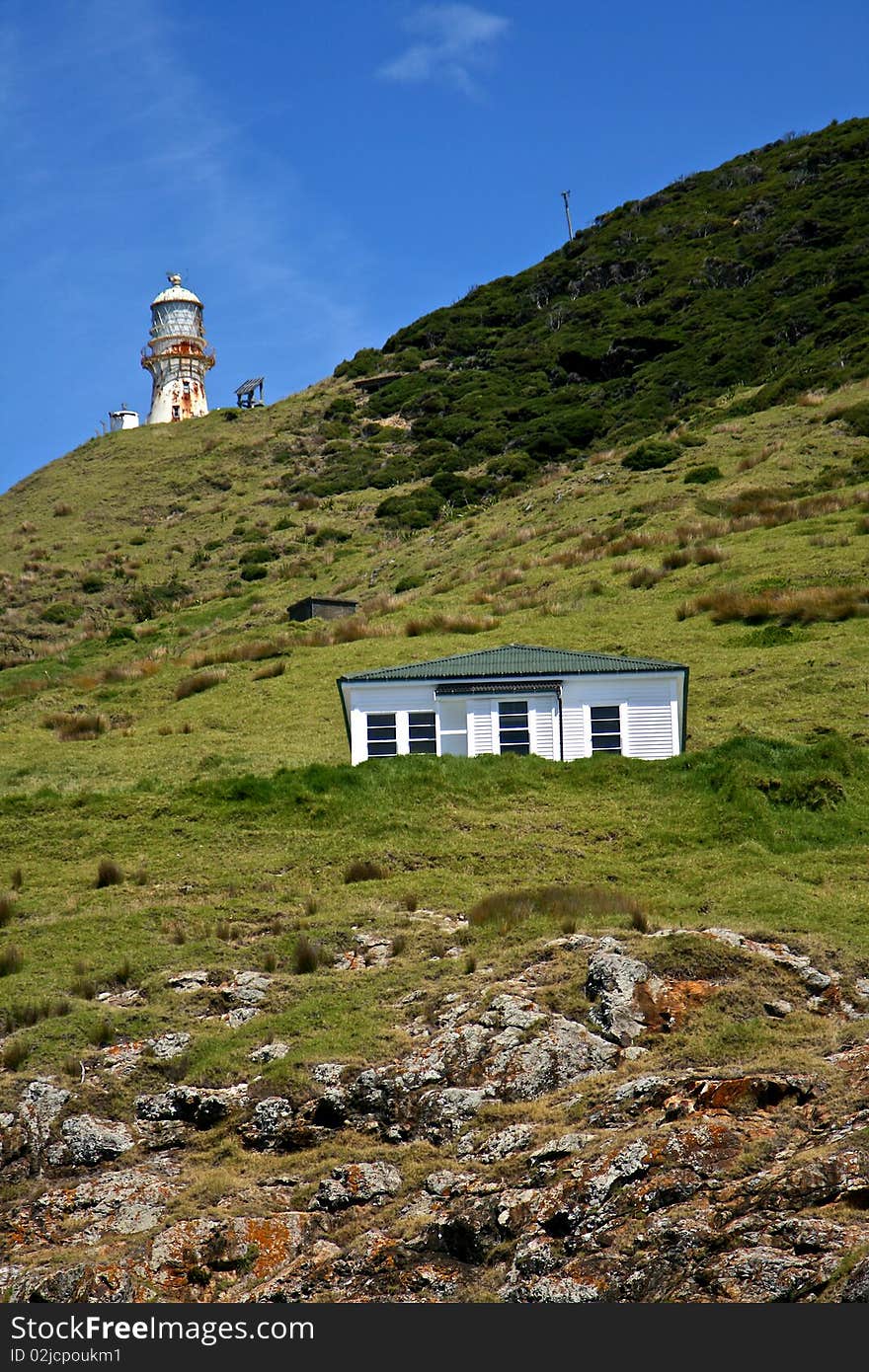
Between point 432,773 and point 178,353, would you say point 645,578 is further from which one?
point 178,353

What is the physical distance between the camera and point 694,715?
34.2m

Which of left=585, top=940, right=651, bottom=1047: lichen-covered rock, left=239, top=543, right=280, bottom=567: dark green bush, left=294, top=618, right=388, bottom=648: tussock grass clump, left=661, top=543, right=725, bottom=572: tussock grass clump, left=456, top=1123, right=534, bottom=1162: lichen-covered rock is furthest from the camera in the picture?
left=239, top=543, right=280, bottom=567: dark green bush

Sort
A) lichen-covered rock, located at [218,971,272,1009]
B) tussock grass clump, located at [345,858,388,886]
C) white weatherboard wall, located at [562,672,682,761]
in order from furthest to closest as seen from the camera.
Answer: white weatherboard wall, located at [562,672,682,761] < tussock grass clump, located at [345,858,388,886] < lichen-covered rock, located at [218,971,272,1009]

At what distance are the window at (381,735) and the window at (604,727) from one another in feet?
13.6

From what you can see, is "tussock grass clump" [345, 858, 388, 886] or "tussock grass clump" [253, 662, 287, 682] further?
"tussock grass clump" [253, 662, 287, 682]

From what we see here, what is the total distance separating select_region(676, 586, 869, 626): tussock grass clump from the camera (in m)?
40.3

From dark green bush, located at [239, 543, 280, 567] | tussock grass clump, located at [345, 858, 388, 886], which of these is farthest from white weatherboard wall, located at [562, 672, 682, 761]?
dark green bush, located at [239, 543, 280, 567]

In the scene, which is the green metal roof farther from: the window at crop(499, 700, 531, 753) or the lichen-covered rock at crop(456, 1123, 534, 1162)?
the lichen-covered rock at crop(456, 1123, 534, 1162)

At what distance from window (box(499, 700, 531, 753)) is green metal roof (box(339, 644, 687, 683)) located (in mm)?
657

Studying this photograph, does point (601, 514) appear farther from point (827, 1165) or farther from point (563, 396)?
point (827, 1165)

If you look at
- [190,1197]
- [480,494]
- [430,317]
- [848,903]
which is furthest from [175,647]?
[430,317]

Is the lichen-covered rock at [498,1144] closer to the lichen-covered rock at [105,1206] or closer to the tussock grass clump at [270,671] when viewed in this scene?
the lichen-covered rock at [105,1206]

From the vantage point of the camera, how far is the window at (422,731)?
32.8 meters

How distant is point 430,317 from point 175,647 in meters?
63.2
